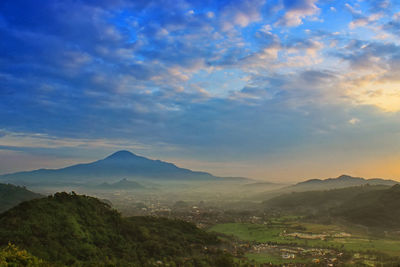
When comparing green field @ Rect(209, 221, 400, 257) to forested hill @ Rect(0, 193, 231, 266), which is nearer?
forested hill @ Rect(0, 193, 231, 266)

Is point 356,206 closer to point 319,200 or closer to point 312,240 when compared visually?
point 319,200

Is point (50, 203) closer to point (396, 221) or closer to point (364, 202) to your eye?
point (396, 221)

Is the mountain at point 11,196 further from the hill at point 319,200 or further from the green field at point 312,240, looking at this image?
the hill at point 319,200

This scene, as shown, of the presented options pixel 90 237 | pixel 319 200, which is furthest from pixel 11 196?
pixel 319 200

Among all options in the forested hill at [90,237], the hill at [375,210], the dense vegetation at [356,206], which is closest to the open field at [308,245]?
the forested hill at [90,237]

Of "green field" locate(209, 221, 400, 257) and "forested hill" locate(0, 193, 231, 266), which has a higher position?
"forested hill" locate(0, 193, 231, 266)

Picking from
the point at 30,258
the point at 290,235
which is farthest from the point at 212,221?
the point at 30,258

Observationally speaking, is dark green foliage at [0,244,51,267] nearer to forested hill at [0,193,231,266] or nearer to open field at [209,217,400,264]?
forested hill at [0,193,231,266]

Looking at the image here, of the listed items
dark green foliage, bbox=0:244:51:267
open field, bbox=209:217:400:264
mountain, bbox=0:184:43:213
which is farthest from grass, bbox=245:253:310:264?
mountain, bbox=0:184:43:213
